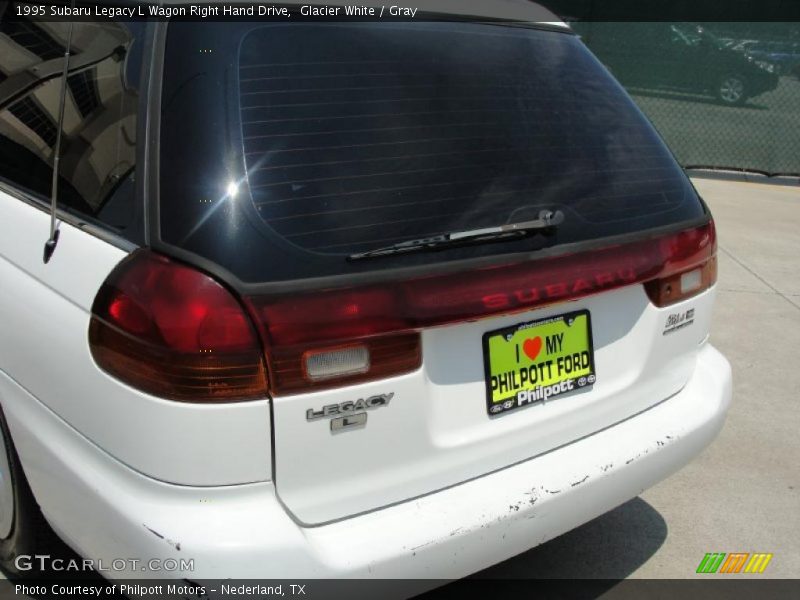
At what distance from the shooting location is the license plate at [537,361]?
2.16 meters

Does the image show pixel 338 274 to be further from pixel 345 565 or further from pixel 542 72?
pixel 542 72

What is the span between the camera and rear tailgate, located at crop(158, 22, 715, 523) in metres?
1.88

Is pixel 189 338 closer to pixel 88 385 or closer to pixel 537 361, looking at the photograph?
pixel 88 385

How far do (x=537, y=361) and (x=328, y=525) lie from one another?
0.67 m

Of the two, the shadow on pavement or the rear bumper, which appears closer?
the rear bumper

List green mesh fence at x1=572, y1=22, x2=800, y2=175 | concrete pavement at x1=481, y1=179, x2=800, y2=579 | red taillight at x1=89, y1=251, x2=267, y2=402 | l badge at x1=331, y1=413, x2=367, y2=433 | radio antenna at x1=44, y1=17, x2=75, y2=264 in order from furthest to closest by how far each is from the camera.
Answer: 1. green mesh fence at x1=572, y1=22, x2=800, y2=175
2. concrete pavement at x1=481, y1=179, x2=800, y2=579
3. radio antenna at x1=44, y1=17, x2=75, y2=264
4. l badge at x1=331, y1=413, x2=367, y2=433
5. red taillight at x1=89, y1=251, x2=267, y2=402

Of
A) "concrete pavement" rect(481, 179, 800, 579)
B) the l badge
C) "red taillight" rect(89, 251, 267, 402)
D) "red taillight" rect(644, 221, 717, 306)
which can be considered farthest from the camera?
"concrete pavement" rect(481, 179, 800, 579)

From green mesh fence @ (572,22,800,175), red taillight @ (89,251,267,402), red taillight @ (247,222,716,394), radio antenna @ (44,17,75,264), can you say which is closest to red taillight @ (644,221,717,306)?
red taillight @ (247,222,716,394)

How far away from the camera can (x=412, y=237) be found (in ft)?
6.63

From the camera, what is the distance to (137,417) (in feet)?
6.09

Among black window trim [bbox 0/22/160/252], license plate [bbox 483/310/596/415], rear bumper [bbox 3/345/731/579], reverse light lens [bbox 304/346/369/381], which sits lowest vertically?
rear bumper [bbox 3/345/731/579]

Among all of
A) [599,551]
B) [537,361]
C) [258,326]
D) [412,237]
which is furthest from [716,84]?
[258,326]

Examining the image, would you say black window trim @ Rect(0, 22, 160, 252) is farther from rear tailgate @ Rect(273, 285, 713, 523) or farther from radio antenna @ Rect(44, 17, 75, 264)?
rear tailgate @ Rect(273, 285, 713, 523)

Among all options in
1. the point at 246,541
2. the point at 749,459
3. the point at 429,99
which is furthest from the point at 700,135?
the point at 246,541
